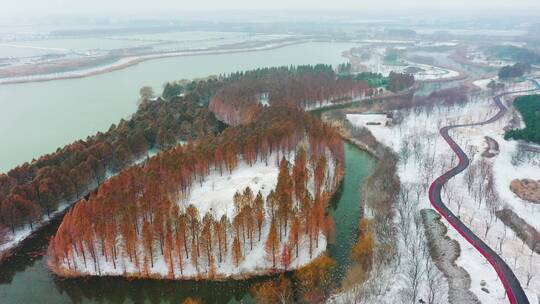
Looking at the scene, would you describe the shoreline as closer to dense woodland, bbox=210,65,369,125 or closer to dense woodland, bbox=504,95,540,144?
dense woodland, bbox=210,65,369,125

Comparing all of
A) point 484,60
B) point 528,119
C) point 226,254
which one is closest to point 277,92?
point 528,119

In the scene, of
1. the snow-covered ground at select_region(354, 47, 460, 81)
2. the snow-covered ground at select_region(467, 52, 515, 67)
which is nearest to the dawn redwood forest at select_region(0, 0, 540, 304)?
the snow-covered ground at select_region(354, 47, 460, 81)

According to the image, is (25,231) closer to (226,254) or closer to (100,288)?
(100,288)

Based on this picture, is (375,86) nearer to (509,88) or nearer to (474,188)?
(509,88)

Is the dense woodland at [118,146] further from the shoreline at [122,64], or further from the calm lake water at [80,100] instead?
the shoreline at [122,64]

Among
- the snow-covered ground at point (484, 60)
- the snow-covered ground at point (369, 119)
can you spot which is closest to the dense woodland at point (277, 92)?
the snow-covered ground at point (369, 119)

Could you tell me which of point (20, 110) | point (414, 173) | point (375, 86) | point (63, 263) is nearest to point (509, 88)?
point (375, 86)
